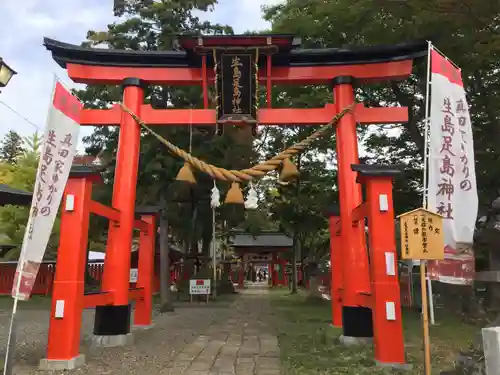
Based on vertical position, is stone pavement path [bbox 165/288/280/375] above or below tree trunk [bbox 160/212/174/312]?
below

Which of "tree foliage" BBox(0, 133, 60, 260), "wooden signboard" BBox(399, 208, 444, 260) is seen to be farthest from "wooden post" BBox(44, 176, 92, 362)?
"tree foliage" BBox(0, 133, 60, 260)

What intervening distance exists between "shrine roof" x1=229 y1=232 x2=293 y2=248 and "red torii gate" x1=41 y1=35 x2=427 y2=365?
85.5ft

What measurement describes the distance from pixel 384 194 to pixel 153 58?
18.6ft

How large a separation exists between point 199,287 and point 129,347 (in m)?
10.3

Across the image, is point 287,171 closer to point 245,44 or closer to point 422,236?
point 245,44

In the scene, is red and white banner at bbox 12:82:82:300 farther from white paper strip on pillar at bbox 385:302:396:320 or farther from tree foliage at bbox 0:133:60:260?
tree foliage at bbox 0:133:60:260

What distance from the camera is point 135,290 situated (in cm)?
978

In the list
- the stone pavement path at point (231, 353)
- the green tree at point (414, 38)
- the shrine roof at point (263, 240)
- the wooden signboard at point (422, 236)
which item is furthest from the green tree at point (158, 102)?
the shrine roof at point (263, 240)

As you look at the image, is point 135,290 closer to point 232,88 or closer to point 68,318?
point 68,318

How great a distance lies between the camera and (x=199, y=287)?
18.4 metres

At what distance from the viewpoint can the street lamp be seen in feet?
20.9

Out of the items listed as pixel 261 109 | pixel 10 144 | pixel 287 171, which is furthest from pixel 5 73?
pixel 10 144

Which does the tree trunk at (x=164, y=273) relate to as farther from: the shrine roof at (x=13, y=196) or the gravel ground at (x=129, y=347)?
the shrine roof at (x=13, y=196)

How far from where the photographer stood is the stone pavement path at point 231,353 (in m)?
6.36
